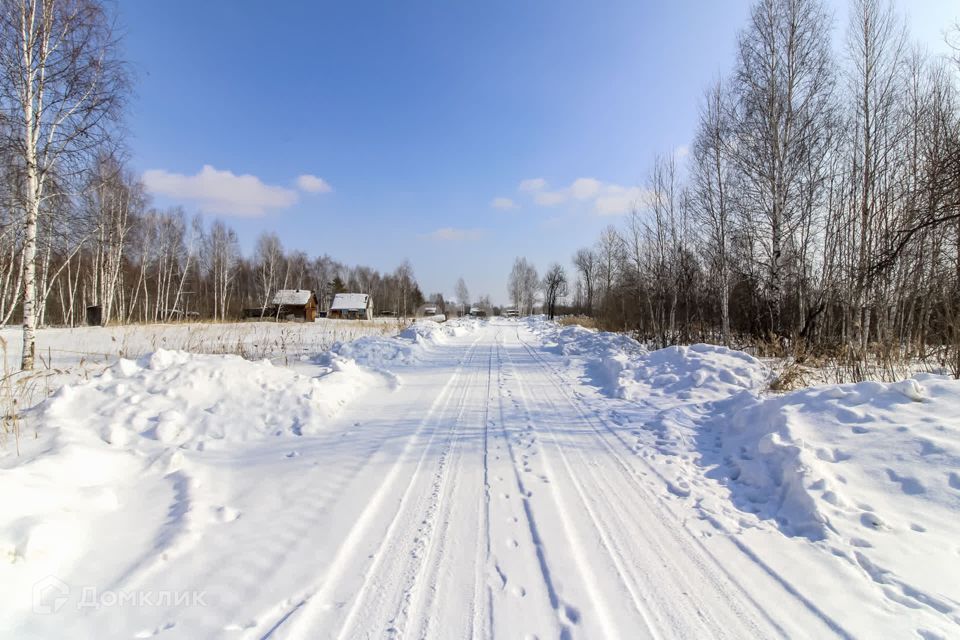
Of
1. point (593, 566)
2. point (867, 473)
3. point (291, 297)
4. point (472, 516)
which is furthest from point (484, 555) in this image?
point (291, 297)

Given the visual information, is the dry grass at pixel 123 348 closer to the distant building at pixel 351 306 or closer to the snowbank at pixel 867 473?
the snowbank at pixel 867 473

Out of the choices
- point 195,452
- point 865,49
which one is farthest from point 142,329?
point 865,49

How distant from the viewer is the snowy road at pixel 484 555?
214cm

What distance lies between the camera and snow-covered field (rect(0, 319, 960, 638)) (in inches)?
86.5

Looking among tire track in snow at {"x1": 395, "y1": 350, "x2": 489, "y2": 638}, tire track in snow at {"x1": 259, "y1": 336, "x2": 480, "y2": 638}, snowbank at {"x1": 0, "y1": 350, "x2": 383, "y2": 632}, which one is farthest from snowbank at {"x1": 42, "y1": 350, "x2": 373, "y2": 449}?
tire track in snow at {"x1": 395, "y1": 350, "x2": 489, "y2": 638}

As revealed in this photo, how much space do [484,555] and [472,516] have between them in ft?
1.72

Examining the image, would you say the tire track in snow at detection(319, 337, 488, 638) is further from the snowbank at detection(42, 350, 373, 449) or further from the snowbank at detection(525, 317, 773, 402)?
the snowbank at detection(525, 317, 773, 402)

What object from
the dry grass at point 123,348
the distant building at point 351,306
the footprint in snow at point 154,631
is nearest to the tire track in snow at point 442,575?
the footprint in snow at point 154,631

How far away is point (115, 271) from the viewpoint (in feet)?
82.3

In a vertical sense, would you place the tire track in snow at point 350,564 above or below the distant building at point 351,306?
below

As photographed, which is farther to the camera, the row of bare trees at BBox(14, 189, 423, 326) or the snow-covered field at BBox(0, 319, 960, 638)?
the row of bare trees at BBox(14, 189, 423, 326)

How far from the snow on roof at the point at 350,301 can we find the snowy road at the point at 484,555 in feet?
205

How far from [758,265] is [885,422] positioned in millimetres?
11220

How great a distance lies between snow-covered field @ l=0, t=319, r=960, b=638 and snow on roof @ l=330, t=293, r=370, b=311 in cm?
6075
